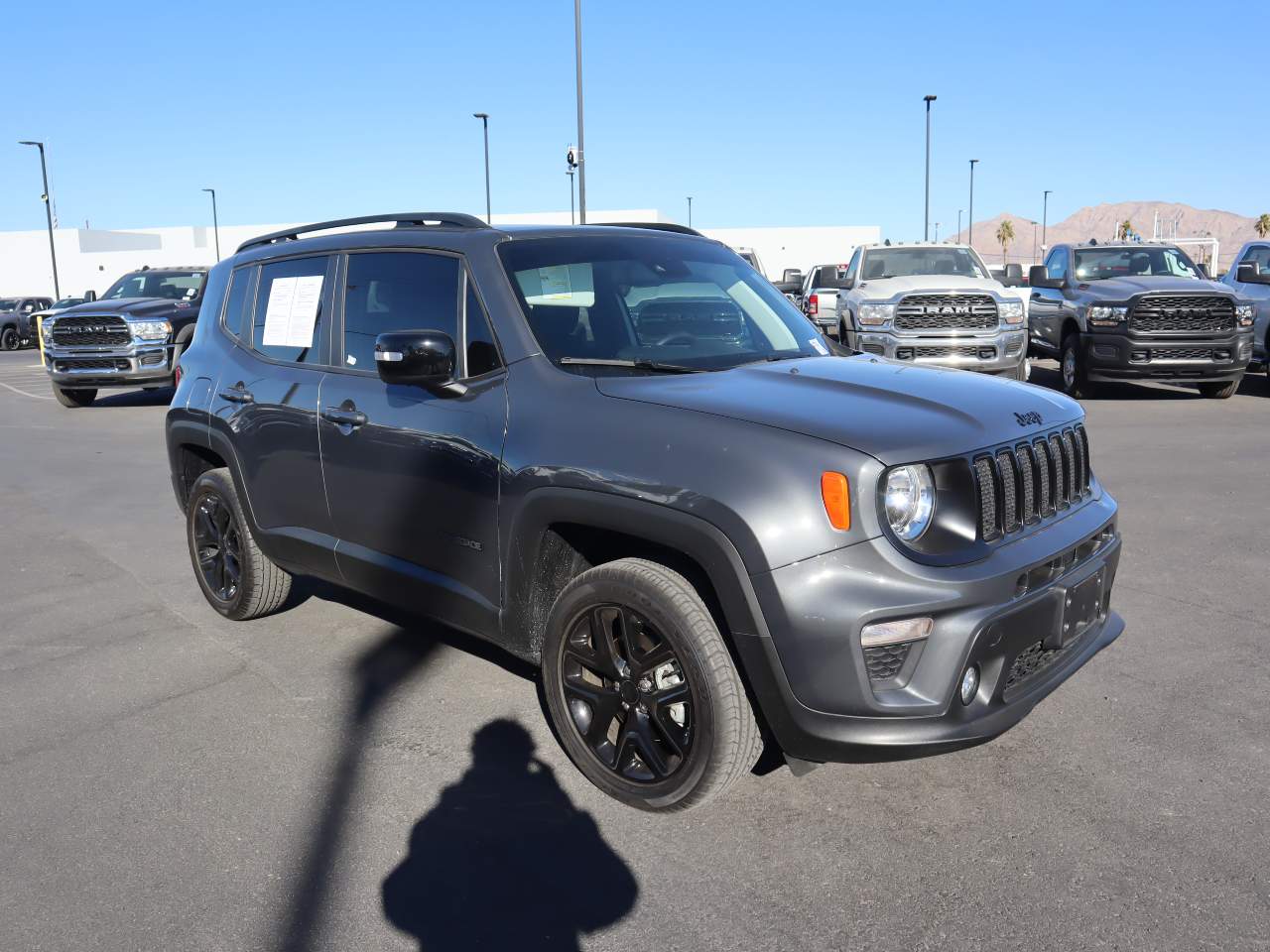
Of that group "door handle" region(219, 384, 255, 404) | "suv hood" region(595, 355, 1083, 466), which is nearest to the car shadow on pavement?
"suv hood" region(595, 355, 1083, 466)

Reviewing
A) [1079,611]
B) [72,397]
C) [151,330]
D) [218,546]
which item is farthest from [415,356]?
[72,397]

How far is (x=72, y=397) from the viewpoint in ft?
56.2

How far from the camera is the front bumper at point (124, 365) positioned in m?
15.8

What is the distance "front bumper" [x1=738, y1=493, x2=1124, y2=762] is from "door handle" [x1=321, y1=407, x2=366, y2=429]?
6.29ft

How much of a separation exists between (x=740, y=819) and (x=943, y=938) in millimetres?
779

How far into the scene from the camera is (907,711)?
9.58ft

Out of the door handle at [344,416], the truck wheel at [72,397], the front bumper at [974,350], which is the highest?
the door handle at [344,416]

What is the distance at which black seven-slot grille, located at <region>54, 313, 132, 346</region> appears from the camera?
51.9ft

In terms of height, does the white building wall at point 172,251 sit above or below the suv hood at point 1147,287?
above

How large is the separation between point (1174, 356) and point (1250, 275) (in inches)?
64.2

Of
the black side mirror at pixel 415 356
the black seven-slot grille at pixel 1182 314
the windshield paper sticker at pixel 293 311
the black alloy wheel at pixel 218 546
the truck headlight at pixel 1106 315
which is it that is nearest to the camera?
the black side mirror at pixel 415 356

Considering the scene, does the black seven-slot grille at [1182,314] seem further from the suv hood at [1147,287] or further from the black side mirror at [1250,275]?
the black side mirror at [1250,275]

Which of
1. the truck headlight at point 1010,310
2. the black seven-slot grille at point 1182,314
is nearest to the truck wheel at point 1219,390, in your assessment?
the black seven-slot grille at point 1182,314

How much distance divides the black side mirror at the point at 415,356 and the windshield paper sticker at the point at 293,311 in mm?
1043
